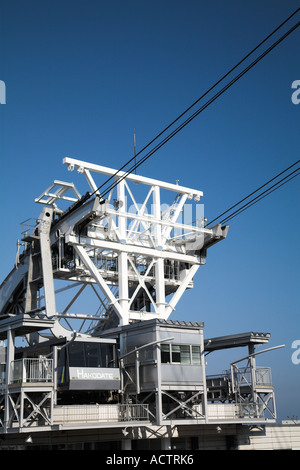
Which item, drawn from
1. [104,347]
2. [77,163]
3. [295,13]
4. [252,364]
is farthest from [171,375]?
[295,13]

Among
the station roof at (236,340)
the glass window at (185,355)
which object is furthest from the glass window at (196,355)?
the station roof at (236,340)

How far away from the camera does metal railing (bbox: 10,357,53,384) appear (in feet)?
103

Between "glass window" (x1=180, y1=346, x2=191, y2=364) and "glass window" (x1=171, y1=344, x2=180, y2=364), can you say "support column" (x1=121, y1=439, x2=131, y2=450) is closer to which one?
"glass window" (x1=171, y1=344, x2=180, y2=364)

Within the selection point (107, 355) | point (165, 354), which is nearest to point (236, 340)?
point (165, 354)

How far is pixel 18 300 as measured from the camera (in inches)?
1786

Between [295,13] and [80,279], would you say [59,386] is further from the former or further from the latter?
[295,13]

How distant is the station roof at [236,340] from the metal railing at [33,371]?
12985 mm

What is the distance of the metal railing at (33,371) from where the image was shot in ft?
103

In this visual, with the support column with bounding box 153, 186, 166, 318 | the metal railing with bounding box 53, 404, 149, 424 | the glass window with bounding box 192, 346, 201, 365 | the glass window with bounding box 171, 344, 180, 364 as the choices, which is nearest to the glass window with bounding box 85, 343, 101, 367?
the metal railing with bounding box 53, 404, 149, 424

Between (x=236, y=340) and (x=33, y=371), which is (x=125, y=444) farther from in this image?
(x=236, y=340)

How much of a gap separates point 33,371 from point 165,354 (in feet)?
26.9

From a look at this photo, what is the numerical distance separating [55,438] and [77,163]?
683 inches

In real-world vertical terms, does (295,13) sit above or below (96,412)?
above

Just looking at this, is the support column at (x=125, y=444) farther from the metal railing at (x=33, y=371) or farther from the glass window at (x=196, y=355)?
the metal railing at (x=33, y=371)
